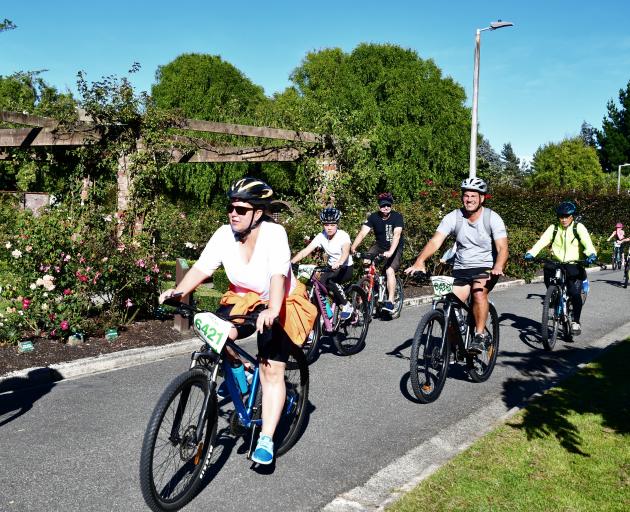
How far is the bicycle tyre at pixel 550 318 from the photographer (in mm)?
8281

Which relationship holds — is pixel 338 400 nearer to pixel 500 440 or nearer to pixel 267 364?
pixel 500 440

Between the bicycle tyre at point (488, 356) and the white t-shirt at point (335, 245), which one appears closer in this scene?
the bicycle tyre at point (488, 356)

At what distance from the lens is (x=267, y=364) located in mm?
4066

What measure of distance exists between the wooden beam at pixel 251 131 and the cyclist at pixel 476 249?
225 inches

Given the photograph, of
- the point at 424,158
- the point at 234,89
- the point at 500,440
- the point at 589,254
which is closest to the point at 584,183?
the point at 424,158

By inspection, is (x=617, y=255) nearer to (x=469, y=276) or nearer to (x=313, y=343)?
(x=313, y=343)

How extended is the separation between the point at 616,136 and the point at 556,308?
251 ft

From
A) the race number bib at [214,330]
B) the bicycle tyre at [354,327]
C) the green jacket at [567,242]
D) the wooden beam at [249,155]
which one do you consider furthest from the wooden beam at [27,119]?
the race number bib at [214,330]

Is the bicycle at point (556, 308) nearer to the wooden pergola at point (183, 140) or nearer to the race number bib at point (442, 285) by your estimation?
the race number bib at point (442, 285)

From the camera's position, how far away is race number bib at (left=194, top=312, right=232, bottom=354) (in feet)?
12.0

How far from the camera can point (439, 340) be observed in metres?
5.93

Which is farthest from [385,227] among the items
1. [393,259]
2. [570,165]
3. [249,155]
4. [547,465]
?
[570,165]

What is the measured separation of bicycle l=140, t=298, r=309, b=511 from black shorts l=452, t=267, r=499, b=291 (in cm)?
262

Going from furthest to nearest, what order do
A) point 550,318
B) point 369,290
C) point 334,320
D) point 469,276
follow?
point 369,290 → point 550,318 → point 334,320 → point 469,276
